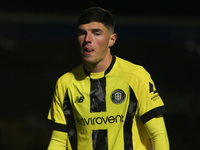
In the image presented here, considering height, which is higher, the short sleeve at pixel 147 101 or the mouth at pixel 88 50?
the mouth at pixel 88 50

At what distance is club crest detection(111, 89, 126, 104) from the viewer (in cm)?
248

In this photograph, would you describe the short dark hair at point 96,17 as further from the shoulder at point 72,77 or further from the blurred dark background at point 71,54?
the blurred dark background at point 71,54

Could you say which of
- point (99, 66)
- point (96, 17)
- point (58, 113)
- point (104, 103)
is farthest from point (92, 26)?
point (58, 113)

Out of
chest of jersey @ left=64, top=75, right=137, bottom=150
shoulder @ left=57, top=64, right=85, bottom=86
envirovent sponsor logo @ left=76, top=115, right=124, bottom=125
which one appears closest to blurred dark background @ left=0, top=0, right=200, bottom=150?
shoulder @ left=57, top=64, right=85, bottom=86

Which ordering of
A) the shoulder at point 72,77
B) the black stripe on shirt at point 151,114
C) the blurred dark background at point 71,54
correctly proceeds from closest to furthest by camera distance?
1. the black stripe on shirt at point 151,114
2. the shoulder at point 72,77
3. the blurred dark background at point 71,54

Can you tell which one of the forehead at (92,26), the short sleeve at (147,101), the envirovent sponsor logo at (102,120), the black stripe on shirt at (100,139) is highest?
the forehead at (92,26)

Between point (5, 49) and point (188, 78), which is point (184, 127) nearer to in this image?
point (188, 78)

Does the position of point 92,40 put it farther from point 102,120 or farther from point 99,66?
point 102,120

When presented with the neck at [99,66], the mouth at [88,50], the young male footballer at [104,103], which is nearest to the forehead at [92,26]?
the young male footballer at [104,103]

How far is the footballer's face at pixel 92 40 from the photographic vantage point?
97.1 inches

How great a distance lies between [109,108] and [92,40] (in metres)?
0.44

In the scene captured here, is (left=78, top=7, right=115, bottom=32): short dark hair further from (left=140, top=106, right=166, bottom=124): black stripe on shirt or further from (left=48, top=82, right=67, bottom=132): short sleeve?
(left=140, top=106, right=166, bottom=124): black stripe on shirt

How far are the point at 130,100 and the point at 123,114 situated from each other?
97mm

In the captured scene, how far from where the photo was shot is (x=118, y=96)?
2498 millimetres
